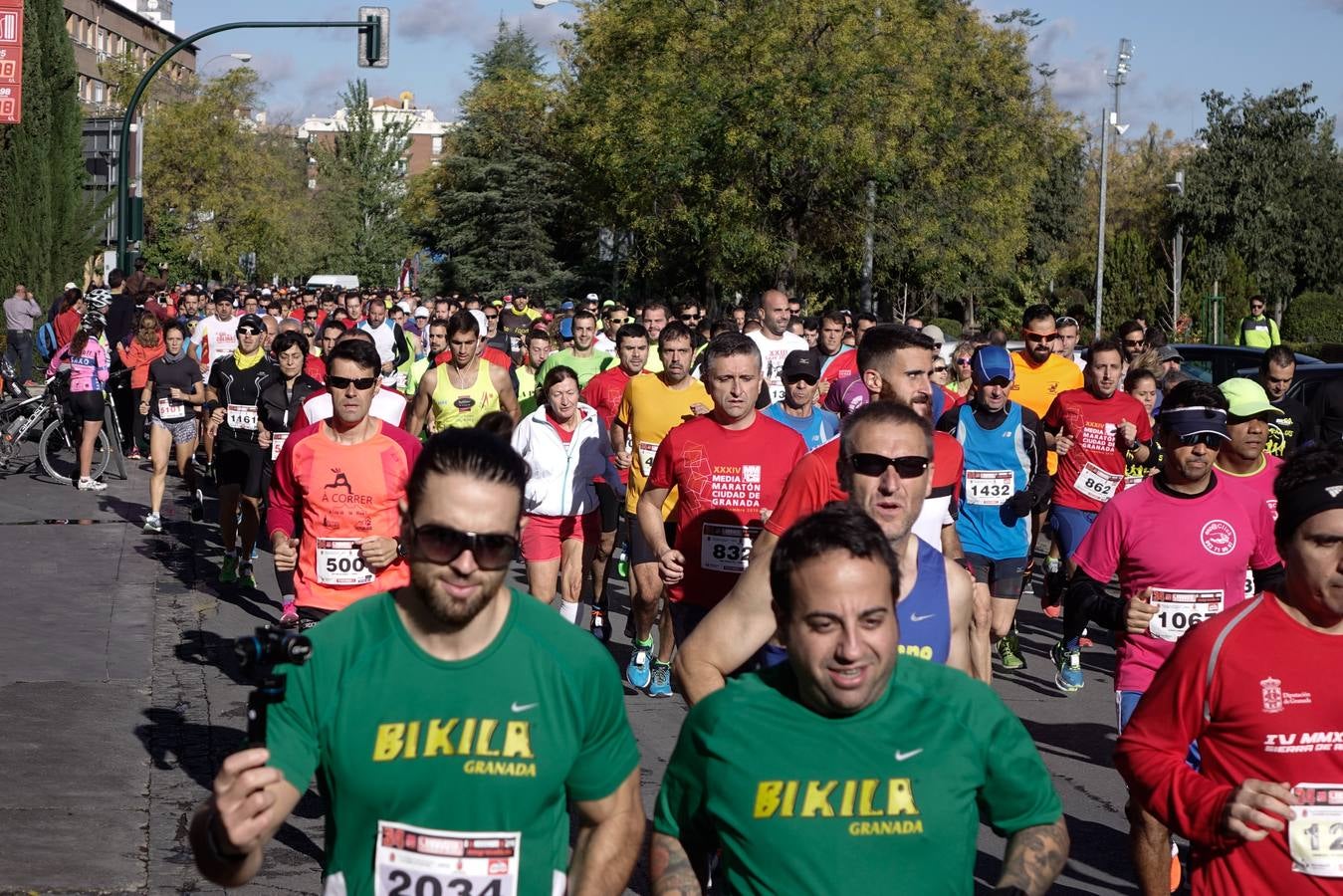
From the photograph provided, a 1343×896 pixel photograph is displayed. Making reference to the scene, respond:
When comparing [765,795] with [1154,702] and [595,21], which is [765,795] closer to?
[1154,702]

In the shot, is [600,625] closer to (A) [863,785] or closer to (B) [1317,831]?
(B) [1317,831]

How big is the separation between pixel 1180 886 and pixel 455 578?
4380 millimetres

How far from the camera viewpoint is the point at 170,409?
15906 millimetres

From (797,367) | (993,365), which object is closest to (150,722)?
(797,367)

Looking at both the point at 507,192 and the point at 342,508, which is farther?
the point at 507,192

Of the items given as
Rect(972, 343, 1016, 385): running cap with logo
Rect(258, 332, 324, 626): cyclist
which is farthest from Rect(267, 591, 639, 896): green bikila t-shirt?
Rect(258, 332, 324, 626): cyclist

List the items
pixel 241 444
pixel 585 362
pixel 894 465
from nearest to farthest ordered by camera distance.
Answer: pixel 894 465, pixel 241 444, pixel 585 362

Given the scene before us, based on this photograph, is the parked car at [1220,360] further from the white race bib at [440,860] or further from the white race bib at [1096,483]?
the white race bib at [440,860]

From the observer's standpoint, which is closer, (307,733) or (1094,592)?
(307,733)

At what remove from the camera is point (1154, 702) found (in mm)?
4105

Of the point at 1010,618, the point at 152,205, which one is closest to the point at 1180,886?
the point at 1010,618

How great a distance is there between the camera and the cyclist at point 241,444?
44.2 ft

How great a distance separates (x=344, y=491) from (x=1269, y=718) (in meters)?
4.46

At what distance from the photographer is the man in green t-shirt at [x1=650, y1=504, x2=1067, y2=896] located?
3.16 m
